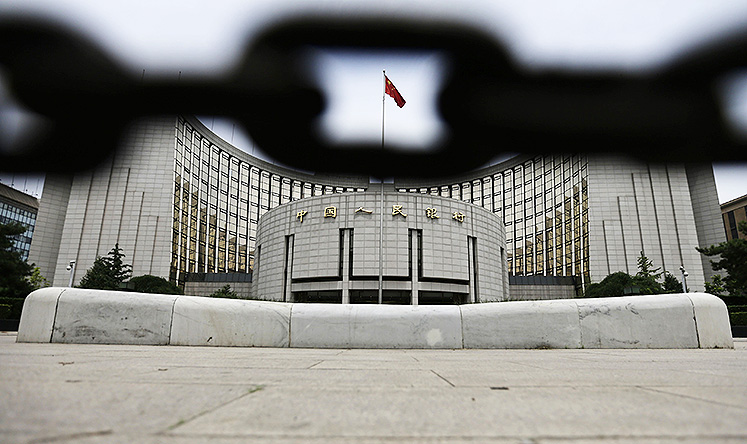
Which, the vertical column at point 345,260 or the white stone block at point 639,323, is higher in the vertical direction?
the vertical column at point 345,260

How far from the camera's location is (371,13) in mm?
6098

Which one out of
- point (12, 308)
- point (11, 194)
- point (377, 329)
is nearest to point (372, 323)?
point (377, 329)

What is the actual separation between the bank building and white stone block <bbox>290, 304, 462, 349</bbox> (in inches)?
952

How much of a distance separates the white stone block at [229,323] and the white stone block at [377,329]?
1.21 ft

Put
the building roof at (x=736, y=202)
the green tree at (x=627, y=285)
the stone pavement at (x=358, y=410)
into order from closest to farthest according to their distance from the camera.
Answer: the stone pavement at (x=358, y=410)
the green tree at (x=627, y=285)
the building roof at (x=736, y=202)

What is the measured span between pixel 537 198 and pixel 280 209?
39.4m

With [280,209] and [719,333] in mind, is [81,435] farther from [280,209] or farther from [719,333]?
[280,209]

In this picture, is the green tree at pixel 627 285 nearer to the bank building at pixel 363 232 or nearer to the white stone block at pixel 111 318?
the bank building at pixel 363 232

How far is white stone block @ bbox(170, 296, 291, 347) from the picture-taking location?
8336mm

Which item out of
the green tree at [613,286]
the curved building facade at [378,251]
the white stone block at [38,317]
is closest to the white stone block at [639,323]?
the white stone block at [38,317]

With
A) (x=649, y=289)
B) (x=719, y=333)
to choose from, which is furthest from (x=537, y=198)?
(x=719, y=333)

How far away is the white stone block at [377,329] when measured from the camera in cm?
880

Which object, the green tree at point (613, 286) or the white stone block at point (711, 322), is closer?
the white stone block at point (711, 322)

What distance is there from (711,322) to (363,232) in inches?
1384
